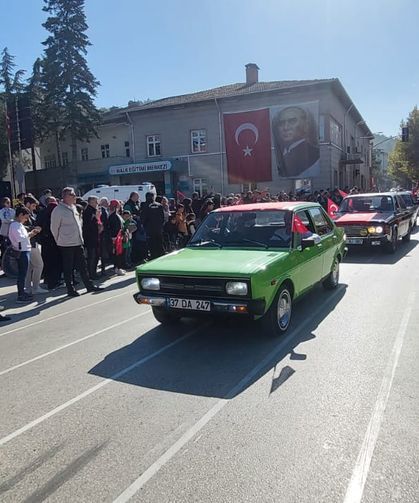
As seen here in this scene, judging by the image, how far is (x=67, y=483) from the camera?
2846 millimetres

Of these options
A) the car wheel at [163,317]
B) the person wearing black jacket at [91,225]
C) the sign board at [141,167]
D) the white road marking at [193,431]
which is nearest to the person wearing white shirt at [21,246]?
the person wearing black jacket at [91,225]

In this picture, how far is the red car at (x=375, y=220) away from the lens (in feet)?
38.0

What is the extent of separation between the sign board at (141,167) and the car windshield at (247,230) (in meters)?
28.6

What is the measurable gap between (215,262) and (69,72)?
38112 mm

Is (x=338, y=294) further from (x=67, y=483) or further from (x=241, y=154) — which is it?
(x=241, y=154)

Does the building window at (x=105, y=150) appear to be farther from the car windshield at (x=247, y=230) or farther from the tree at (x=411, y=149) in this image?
the car windshield at (x=247, y=230)

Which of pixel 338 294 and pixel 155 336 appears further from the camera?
pixel 338 294

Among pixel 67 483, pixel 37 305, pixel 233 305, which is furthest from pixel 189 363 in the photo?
pixel 37 305

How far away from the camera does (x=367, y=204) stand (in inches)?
518

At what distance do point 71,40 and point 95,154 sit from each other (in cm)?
1039

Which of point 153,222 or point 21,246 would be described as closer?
point 21,246

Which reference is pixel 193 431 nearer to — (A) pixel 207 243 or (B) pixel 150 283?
(B) pixel 150 283

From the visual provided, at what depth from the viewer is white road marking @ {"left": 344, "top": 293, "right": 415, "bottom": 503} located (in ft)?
8.78

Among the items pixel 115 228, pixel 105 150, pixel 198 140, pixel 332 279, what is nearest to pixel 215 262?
pixel 332 279
